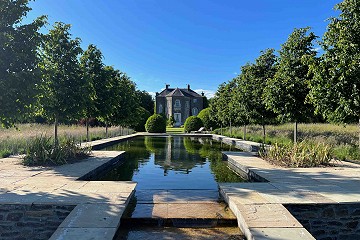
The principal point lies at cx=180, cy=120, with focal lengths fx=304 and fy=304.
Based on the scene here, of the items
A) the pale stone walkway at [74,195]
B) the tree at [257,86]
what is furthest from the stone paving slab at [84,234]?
the tree at [257,86]

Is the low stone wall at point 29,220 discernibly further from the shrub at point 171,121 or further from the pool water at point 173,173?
the shrub at point 171,121

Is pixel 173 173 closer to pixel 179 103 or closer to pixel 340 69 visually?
pixel 340 69

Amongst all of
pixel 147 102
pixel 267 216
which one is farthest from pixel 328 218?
pixel 147 102

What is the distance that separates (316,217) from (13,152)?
11.6 m

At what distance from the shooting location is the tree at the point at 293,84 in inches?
460

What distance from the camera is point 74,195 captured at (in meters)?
5.41

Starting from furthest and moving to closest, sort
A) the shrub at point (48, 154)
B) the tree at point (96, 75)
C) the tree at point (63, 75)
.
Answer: the tree at point (96, 75), the tree at point (63, 75), the shrub at point (48, 154)

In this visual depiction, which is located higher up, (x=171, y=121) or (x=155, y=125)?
(x=171, y=121)

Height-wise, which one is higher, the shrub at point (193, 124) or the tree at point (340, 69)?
the tree at point (340, 69)

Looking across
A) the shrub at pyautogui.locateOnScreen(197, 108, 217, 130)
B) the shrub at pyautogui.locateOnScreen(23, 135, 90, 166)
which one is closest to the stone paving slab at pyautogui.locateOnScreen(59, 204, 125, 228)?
the shrub at pyautogui.locateOnScreen(23, 135, 90, 166)

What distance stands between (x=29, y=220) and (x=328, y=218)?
4.80 metres

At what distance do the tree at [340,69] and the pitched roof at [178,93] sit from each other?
55282mm

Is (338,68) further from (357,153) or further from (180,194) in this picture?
(180,194)

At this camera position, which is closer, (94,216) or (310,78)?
(94,216)
